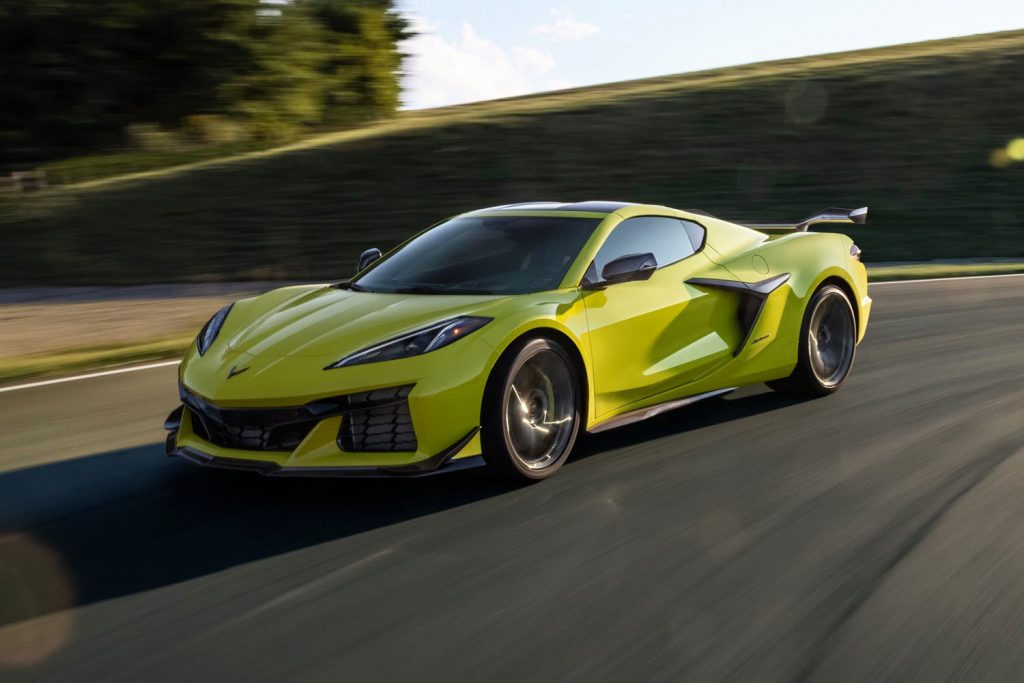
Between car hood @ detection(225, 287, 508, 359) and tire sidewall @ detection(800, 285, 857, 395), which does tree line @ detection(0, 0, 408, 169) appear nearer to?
tire sidewall @ detection(800, 285, 857, 395)

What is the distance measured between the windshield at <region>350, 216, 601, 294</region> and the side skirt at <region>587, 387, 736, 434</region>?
712 millimetres

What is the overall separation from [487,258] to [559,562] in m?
2.21

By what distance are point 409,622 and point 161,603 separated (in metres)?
0.84

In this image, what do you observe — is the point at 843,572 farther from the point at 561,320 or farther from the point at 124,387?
the point at 124,387

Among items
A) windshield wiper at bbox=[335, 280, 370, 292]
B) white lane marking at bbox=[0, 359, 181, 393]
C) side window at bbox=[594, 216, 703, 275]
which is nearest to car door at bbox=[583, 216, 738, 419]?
side window at bbox=[594, 216, 703, 275]

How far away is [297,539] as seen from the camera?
14.8 feet

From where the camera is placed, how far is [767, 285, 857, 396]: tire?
23.0 feet

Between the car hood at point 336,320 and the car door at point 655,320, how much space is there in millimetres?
603

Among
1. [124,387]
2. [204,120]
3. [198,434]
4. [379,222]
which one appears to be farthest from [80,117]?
[198,434]

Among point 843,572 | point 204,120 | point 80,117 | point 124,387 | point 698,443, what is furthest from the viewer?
point 204,120

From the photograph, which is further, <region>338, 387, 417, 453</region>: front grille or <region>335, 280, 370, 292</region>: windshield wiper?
<region>335, 280, 370, 292</region>: windshield wiper

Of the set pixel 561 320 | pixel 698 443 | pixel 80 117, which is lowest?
pixel 698 443

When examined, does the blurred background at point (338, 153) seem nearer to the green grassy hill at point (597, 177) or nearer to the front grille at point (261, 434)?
the green grassy hill at point (597, 177)

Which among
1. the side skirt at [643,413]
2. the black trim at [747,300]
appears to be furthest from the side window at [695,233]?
the side skirt at [643,413]
